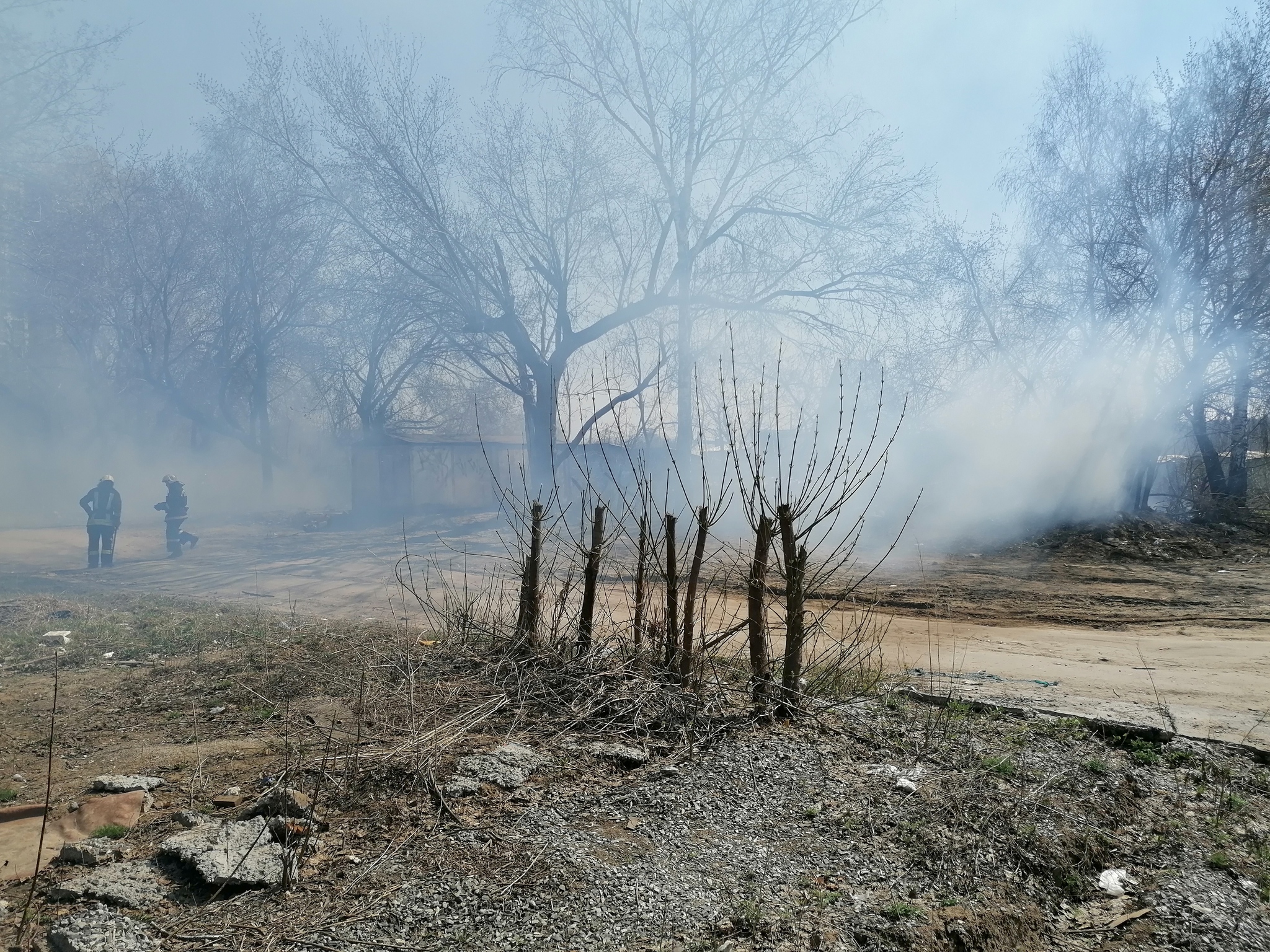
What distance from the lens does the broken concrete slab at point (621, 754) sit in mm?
4508

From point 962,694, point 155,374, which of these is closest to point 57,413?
point 155,374

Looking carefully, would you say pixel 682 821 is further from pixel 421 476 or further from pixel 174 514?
pixel 421 476

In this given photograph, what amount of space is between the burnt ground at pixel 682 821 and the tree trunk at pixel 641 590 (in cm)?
37

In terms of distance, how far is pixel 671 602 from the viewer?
5.30m

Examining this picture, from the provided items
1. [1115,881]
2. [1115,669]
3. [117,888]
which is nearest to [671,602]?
[1115,881]

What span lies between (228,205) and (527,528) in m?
26.5

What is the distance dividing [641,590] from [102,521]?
13.9 metres

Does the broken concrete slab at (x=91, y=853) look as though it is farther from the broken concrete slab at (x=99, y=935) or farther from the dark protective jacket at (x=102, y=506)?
the dark protective jacket at (x=102, y=506)

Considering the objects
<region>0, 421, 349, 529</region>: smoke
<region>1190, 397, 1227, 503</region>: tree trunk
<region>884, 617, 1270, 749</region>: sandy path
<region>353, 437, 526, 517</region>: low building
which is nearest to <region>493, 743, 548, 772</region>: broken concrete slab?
<region>884, 617, 1270, 749</region>: sandy path

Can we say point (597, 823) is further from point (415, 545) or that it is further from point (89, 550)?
point (415, 545)

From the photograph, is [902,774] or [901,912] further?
[902,774]

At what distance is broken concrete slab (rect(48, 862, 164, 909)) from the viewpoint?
10.1 ft

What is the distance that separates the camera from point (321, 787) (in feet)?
13.0

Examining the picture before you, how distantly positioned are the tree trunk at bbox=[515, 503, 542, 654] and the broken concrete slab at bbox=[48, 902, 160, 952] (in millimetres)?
3069
